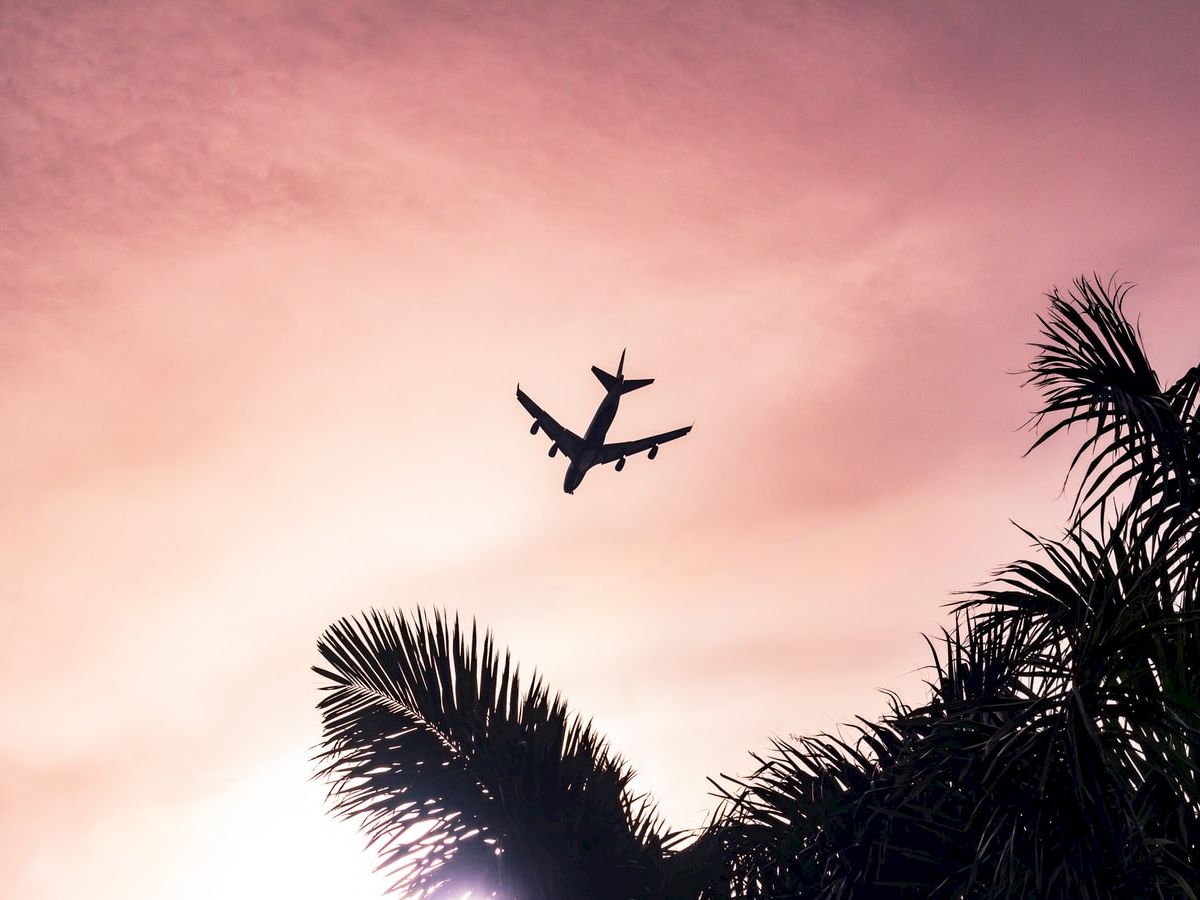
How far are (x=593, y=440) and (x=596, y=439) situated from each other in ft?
0.36

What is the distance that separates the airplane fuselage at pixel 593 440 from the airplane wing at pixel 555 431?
0.41 m

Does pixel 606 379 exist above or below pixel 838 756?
above

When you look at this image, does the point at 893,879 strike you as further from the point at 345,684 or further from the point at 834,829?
the point at 345,684

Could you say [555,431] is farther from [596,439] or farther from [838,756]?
[838,756]

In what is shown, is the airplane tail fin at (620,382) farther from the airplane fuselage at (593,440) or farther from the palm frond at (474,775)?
the palm frond at (474,775)

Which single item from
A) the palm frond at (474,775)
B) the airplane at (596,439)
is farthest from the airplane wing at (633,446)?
the palm frond at (474,775)

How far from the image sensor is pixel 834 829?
692cm

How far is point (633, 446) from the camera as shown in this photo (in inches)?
1559

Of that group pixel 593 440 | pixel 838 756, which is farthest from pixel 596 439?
pixel 838 756

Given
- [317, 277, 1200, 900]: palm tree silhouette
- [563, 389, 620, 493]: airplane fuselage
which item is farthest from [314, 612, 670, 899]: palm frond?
[563, 389, 620, 493]: airplane fuselage

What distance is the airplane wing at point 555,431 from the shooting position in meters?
38.0

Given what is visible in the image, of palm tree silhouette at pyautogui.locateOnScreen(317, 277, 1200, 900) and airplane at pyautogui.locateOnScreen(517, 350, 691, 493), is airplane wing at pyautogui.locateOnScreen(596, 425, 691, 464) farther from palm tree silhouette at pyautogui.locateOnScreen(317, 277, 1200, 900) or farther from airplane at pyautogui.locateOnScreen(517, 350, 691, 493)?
palm tree silhouette at pyautogui.locateOnScreen(317, 277, 1200, 900)

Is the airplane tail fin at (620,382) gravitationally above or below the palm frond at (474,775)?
above

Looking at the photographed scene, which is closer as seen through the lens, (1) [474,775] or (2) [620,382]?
(1) [474,775]
